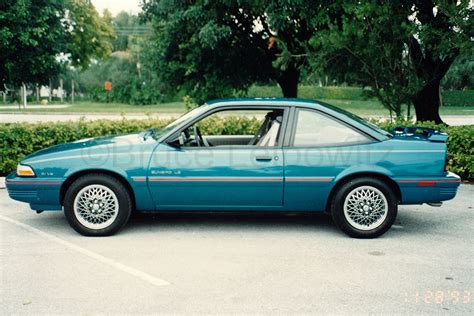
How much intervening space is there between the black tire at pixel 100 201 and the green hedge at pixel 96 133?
3.97 metres

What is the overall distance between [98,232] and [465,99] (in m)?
45.2

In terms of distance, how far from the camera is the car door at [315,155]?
582 centimetres

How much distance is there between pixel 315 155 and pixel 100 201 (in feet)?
7.80

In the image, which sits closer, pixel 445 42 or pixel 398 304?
pixel 398 304

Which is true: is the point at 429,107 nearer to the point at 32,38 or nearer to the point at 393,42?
the point at 393,42

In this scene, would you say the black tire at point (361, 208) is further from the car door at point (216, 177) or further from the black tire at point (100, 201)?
the black tire at point (100, 201)

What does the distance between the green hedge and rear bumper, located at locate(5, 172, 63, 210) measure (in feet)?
11.9

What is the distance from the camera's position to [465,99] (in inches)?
1795

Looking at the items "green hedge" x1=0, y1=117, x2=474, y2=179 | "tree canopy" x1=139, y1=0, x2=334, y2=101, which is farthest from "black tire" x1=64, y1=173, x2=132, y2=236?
"tree canopy" x1=139, y1=0, x2=334, y2=101

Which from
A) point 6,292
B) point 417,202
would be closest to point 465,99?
point 417,202

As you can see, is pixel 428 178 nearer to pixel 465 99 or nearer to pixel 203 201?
pixel 203 201

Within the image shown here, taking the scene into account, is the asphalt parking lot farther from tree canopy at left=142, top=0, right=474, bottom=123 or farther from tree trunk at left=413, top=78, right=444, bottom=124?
tree trunk at left=413, top=78, right=444, bottom=124

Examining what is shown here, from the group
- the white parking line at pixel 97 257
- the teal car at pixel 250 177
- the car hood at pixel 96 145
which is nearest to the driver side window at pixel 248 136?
the teal car at pixel 250 177

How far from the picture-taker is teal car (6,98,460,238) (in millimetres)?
5793
